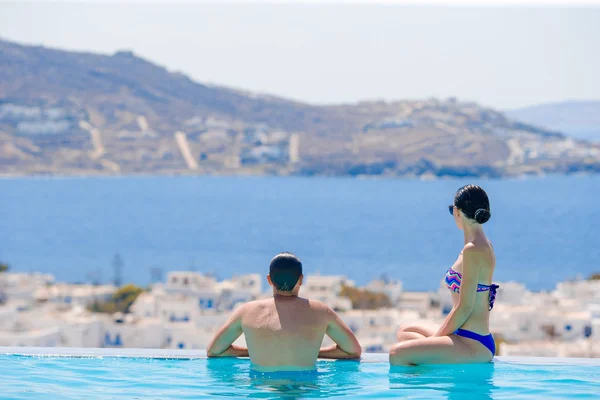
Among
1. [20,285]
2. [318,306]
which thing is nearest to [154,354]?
[318,306]

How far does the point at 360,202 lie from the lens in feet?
363

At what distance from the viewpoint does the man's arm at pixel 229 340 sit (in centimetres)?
456

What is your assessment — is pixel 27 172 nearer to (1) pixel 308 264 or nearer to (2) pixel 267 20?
(2) pixel 267 20

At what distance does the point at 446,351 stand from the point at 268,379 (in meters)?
0.91

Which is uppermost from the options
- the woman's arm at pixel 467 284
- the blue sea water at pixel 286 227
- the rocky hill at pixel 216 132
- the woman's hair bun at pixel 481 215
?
the rocky hill at pixel 216 132

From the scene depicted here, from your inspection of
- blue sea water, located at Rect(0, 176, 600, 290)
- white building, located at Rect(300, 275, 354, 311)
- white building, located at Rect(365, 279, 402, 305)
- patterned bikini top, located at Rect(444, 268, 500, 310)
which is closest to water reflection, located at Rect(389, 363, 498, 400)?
patterned bikini top, located at Rect(444, 268, 500, 310)

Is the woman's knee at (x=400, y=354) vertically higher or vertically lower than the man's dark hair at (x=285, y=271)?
lower

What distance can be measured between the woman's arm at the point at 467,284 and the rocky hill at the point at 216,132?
134m

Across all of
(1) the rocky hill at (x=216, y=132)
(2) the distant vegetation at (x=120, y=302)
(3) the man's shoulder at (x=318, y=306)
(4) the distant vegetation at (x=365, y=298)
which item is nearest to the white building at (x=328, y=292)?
(4) the distant vegetation at (x=365, y=298)

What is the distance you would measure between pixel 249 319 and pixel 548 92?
201 metres

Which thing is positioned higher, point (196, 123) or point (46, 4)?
point (46, 4)

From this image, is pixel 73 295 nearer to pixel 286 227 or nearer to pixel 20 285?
pixel 20 285

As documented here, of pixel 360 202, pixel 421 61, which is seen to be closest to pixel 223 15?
pixel 421 61

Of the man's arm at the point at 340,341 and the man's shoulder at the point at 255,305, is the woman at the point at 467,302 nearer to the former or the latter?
the man's arm at the point at 340,341
